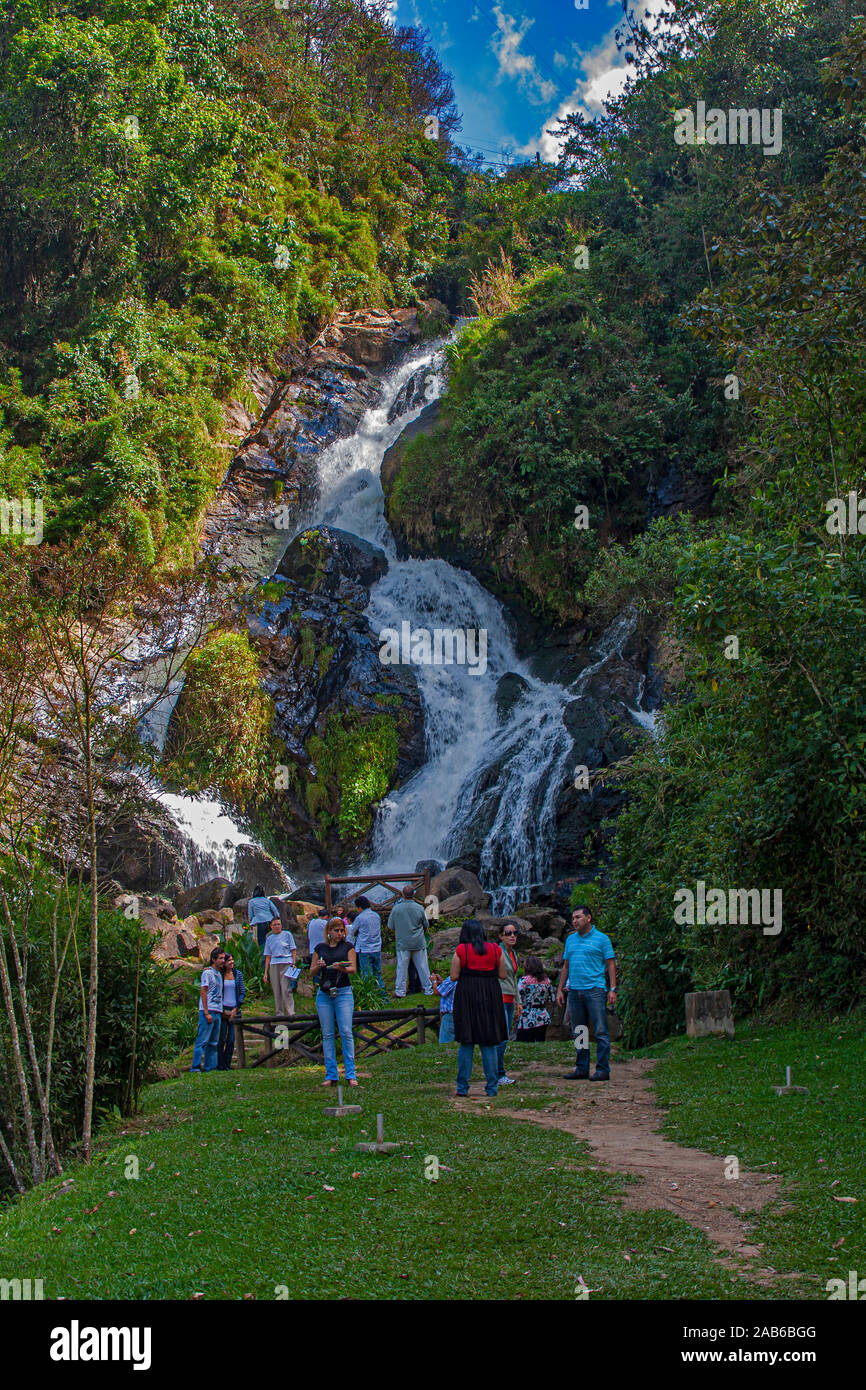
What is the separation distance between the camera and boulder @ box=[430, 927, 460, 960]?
16656mm

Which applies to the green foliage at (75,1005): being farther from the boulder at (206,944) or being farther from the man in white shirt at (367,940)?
the boulder at (206,944)

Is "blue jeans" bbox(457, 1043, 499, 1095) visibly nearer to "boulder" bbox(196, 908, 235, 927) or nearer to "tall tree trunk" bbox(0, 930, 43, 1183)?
"tall tree trunk" bbox(0, 930, 43, 1183)

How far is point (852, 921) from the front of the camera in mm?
9695

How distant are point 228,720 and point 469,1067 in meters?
16.3

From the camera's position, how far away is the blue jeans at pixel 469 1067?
344 inches

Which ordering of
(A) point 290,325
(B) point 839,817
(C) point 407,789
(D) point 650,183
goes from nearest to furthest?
(B) point 839,817 → (C) point 407,789 → (D) point 650,183 → (A) point 290,325

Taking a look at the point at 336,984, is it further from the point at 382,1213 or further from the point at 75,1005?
the point at 382,1213

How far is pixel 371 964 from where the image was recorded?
46.6ft

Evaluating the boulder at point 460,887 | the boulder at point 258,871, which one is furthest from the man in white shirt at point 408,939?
the boulder at point 258,871

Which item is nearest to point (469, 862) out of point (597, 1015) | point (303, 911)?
point (303, 911)

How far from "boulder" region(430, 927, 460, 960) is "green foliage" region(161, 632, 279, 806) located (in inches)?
323

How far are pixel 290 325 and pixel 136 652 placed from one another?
1462 centimetres
